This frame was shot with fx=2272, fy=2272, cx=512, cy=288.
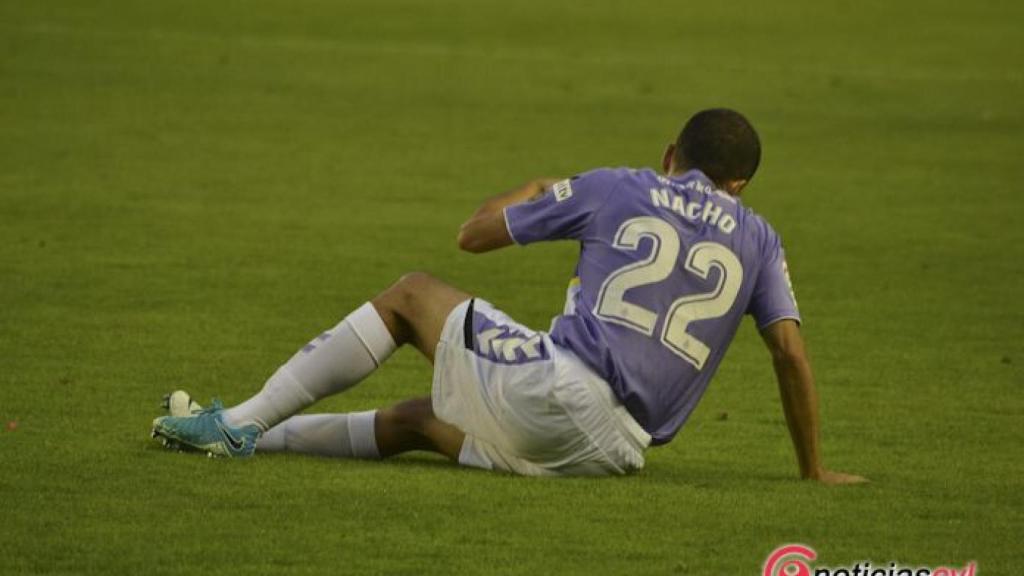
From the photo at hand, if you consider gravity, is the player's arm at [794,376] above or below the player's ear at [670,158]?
below

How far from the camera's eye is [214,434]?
23.5 feet

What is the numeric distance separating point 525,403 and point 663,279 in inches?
21.9

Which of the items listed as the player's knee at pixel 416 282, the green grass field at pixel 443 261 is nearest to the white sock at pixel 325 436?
the green grass field at pixel 443 261

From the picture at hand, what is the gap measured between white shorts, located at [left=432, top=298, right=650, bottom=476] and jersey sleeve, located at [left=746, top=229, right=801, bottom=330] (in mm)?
531

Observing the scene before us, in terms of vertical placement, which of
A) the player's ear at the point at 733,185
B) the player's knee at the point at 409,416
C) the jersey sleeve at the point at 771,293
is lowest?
the player's knee at the point at 409,416

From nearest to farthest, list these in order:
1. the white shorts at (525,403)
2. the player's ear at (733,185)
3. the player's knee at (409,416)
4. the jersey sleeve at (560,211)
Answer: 1. the white shorts at (525,403)
2. the jersey sleeve at (560,211)
3. the player's ear at (733,185)
4. the player's knee at (409,416)

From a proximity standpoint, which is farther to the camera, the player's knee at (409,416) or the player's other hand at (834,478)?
the player's knee at (409,416)

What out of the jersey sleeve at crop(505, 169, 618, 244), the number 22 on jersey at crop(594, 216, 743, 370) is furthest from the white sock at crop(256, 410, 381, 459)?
the number 22 on jersey at crop(594, 216, 743, 370)

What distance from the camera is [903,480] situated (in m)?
7.46

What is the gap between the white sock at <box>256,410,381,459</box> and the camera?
7.41 metres

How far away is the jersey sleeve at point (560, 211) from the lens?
6930 mm

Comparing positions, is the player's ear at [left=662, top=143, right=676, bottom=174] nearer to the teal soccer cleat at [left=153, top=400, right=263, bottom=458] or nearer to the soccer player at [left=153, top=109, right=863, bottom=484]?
the soccer player at [left=153, top=109, right=863, bottom=484]

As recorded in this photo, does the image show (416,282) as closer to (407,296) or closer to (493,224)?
(407,296)

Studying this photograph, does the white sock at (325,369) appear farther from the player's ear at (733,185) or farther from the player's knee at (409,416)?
the player's ear at (733,185)
